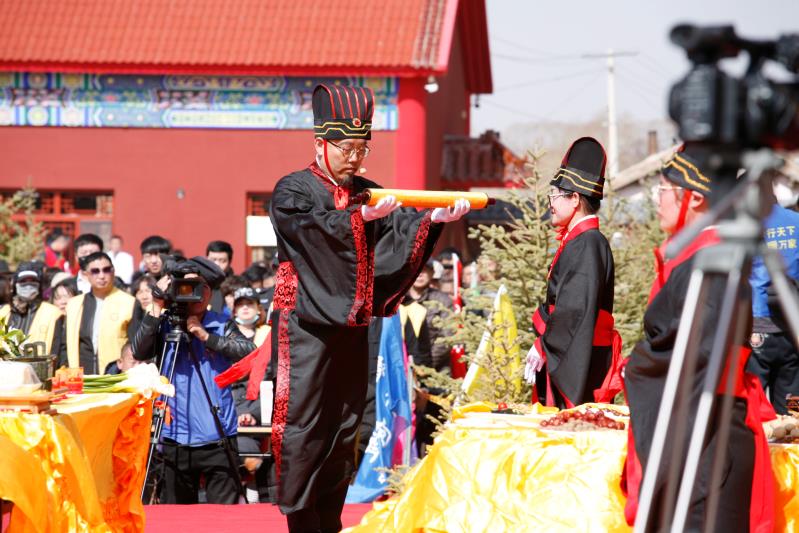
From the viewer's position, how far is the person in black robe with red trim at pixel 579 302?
5.31 m

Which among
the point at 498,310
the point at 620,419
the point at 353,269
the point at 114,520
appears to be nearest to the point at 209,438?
the point at 114,520

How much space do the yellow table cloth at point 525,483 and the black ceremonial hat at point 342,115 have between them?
1320 mm

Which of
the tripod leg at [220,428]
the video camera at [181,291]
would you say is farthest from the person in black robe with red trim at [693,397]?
the video camera at [181,291]

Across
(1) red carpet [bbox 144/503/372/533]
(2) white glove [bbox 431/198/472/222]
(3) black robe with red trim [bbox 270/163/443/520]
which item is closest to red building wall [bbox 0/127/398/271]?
(1) red carpet [bbox 144/503/372/533]

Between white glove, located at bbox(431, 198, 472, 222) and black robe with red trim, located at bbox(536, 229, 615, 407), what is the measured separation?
0.92 m

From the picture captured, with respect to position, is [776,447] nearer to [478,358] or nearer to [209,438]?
[478,358]

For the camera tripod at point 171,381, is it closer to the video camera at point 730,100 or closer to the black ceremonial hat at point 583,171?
the black ceremonial hat at point 583,171

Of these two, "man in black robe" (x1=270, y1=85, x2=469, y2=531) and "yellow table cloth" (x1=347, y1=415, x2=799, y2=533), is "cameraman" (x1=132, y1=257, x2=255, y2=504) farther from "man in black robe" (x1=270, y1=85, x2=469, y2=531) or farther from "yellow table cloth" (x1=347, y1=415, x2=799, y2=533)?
"yellow table cloth" (x1=347, y1=415, x2=799, y2=533)

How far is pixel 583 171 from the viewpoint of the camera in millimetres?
5461

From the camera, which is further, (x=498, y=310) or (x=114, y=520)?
(x=498, y=310)

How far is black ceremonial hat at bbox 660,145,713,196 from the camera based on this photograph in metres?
3.81

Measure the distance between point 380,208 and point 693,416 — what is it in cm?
146

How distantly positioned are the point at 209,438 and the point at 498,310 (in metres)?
1.78

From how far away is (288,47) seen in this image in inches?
647
